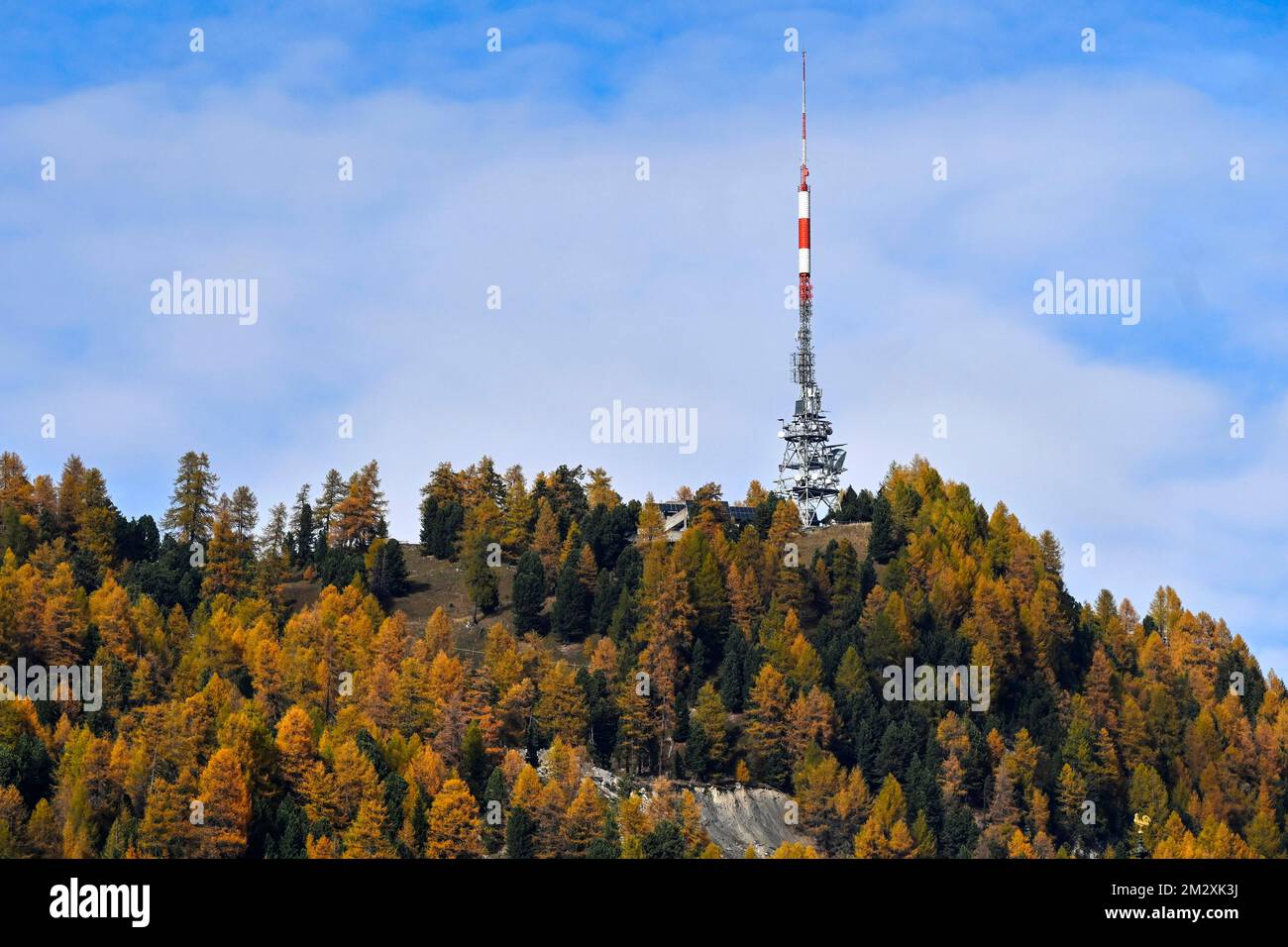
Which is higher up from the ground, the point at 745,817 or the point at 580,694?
the point at 580,694

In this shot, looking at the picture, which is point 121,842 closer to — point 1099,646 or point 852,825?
point 852,825

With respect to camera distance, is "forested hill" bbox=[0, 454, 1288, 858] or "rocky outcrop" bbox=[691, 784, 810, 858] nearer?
"forested hill" bbox=[0, 454, 1288, 858]

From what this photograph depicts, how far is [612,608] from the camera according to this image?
180m

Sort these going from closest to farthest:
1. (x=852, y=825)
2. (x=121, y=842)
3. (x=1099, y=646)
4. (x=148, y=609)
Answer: (x=121, y=842)
(x=852, y=825)
(x=148, y=609)
(x=1099, y=646)

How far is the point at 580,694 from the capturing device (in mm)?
160250

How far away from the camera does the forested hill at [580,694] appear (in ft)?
474

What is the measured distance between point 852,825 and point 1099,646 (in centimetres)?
4562

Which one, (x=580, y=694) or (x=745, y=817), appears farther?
(x=580, y=694)

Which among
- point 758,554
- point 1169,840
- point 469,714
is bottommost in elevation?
point 1169,840

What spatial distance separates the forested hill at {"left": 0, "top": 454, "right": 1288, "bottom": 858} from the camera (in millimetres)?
144500

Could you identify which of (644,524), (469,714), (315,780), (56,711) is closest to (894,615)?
(644,524)

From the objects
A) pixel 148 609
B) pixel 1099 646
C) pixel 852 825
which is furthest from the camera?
pixel 1099 646

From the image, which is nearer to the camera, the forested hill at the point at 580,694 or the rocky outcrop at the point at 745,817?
the forested hill at the point at 580,694

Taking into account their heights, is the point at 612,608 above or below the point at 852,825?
above
